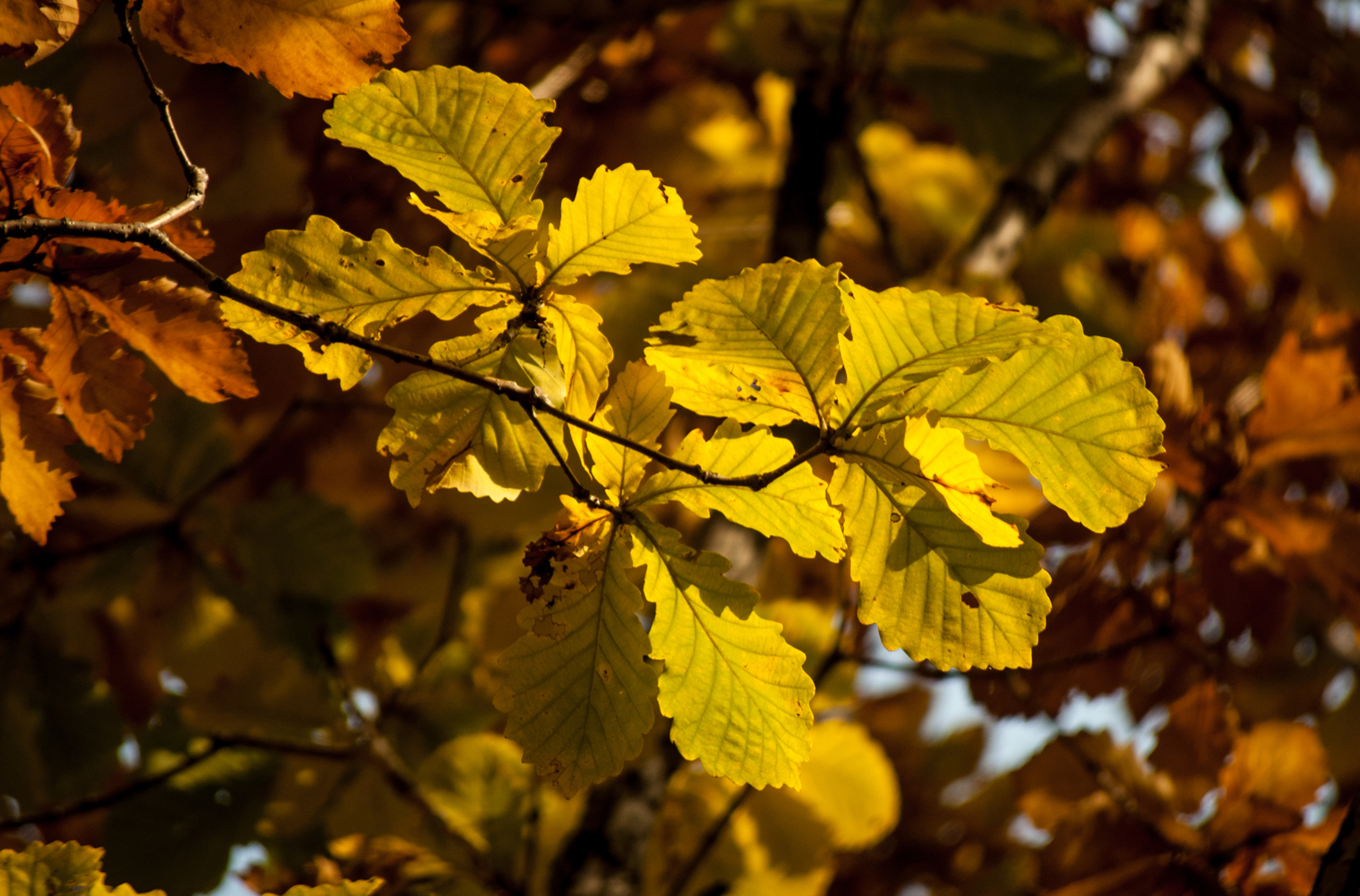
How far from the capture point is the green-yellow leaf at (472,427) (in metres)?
0.60

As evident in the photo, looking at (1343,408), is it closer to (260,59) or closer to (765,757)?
(765,757)

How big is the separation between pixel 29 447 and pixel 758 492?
0.49m

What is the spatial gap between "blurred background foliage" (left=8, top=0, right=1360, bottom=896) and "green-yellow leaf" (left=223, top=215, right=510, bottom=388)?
11 centimetres

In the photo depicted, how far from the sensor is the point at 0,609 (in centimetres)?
139

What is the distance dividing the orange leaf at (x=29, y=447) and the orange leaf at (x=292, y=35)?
0.81 feet

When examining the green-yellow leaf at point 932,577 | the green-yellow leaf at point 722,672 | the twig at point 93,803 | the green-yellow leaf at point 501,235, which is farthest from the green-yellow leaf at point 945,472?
the twig at point 93,803

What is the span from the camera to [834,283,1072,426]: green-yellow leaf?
560mm

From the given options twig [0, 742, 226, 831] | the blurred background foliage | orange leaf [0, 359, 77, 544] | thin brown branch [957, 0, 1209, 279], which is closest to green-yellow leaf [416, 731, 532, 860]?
the blurred background foliage

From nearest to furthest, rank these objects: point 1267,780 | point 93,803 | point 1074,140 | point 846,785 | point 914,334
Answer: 1. point 914,334
2. point 93,803
3. point 1267,780
4. point 846,785
5. point 1074,140

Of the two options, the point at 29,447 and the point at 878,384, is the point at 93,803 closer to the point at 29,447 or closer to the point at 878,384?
the point at 29,447

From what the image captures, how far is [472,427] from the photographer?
613 mm

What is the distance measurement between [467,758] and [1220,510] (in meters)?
0.95

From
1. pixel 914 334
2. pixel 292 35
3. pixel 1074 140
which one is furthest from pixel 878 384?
pixel 1074 140

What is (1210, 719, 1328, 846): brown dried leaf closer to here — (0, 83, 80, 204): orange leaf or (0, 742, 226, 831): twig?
(0, 742, 226, 831): twig
